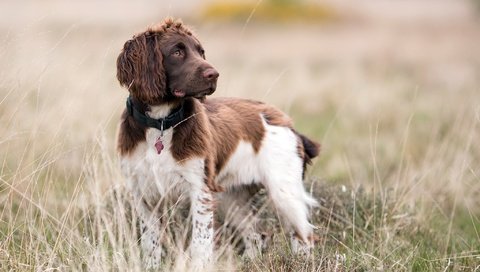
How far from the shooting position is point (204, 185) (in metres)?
4.42

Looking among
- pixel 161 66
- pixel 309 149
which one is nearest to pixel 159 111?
pixel 161 66

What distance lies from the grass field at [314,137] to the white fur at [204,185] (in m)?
0.14

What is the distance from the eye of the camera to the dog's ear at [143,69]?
423cm

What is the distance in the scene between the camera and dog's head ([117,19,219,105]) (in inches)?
165

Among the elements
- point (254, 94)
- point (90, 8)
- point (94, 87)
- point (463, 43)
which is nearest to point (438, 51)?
point (463, 43)

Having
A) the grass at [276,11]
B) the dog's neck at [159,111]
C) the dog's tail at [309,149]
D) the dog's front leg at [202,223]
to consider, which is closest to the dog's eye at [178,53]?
the dog's neck at [159,111]

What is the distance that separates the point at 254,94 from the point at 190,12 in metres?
16.5

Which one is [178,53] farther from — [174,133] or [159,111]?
[174,133]

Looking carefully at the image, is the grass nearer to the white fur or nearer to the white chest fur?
the white fur

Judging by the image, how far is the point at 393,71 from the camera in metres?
14.5

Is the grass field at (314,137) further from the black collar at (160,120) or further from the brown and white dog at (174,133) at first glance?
the black collar at (160,120)

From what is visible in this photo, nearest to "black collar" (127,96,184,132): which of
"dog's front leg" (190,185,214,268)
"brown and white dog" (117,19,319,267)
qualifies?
"brown and white dog" (117,19,319,267)

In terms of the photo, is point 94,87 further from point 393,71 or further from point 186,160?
point 393,71

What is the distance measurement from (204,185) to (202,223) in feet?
0.78
